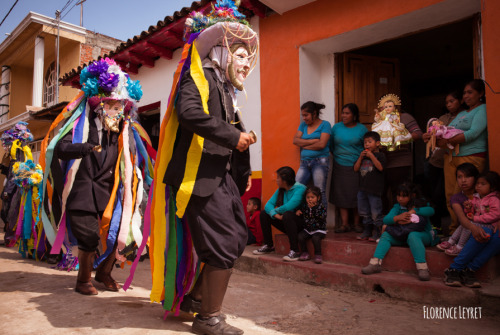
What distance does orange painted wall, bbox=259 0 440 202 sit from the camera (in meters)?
5.40

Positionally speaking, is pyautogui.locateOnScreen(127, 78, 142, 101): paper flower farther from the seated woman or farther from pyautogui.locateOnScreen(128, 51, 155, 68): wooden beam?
pyautogui.locateOnScreen(128, 51, 155, 68): wooden beam

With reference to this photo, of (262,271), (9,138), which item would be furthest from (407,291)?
(9,138)

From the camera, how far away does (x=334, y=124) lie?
5.82 meters

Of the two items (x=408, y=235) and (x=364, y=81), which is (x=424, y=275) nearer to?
(x=408, y=235)

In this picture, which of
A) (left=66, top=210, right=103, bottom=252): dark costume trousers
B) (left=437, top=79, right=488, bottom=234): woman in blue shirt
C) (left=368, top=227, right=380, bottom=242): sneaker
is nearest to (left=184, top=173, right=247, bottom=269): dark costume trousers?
(left=66, top=210, right=103, bottom=252): dark costume trousers

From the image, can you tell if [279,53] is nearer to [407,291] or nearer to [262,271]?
[262,271]

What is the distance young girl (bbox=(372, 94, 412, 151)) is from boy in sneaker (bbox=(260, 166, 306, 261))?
1.21 metres

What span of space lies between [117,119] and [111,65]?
0.57 metres

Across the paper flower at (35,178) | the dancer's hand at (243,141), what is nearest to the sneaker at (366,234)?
the dancer's hand at (243,141)

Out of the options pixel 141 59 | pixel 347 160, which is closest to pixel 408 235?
pixel 347 160

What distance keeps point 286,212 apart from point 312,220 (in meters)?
0.34

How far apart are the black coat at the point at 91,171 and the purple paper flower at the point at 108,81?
37 cm

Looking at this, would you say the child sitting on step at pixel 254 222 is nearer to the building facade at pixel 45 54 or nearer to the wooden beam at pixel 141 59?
the wooden beam at pixel 141 59

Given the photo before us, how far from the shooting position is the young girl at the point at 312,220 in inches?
181
